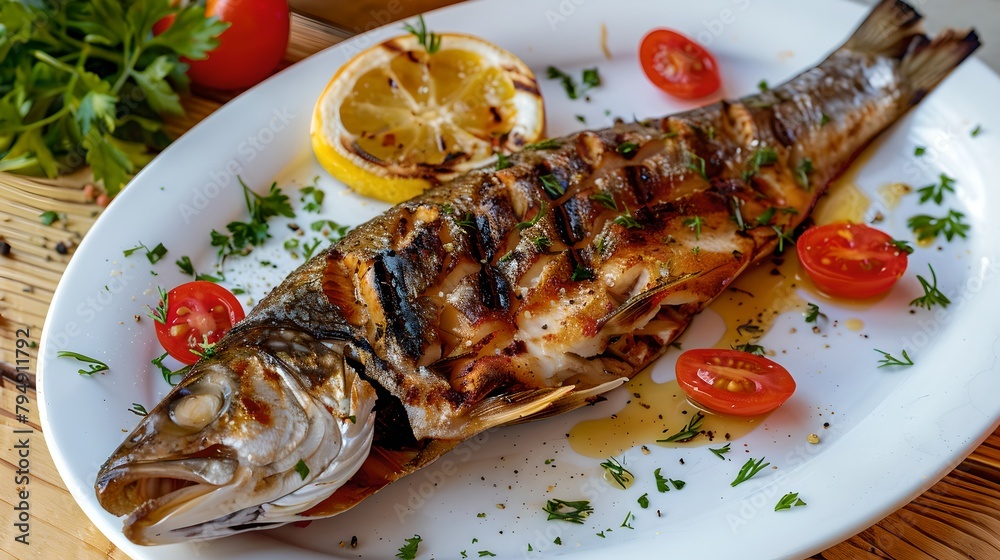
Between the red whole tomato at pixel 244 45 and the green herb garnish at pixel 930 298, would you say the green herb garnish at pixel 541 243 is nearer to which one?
the green herb garnish at pixel 930 298

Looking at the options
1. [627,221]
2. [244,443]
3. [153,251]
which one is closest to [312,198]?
[153,251]

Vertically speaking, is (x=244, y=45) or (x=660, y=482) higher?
(x=244, y=45)

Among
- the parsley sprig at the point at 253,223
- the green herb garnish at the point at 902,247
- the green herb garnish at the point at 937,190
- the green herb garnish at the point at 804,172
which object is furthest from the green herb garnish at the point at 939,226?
the parsley sprig at the point at 253,223

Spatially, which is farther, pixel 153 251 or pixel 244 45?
pixel 244 45

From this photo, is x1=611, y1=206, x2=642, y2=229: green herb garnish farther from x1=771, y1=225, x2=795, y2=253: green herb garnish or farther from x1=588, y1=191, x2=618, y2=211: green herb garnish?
x1=771, y1=225, x2=795, y2=253: green herb garnish

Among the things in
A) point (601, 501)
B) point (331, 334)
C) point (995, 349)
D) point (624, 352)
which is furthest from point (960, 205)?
point (331, 334)

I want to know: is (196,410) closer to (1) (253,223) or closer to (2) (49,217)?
(1) (253,223)

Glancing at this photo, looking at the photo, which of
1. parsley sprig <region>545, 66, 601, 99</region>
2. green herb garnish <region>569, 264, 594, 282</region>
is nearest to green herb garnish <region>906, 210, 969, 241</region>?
green herb garnish <region>569, 264, 594, 282</region>
